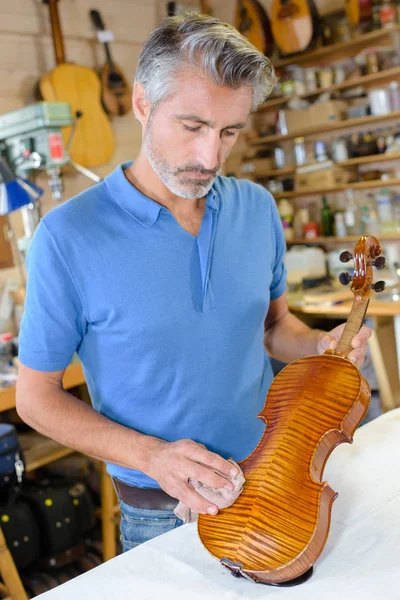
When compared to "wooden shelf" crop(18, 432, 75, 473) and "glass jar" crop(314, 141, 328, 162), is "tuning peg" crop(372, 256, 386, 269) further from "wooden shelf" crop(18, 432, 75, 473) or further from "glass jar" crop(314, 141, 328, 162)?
"glass jar" crop(314, 141, 328, 162)

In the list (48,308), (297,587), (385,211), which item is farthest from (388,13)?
(297,587)

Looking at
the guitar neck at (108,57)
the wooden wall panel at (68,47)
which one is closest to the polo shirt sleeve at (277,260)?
the wooden wall panel at (68,47)

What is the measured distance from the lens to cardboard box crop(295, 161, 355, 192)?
14.7 feet

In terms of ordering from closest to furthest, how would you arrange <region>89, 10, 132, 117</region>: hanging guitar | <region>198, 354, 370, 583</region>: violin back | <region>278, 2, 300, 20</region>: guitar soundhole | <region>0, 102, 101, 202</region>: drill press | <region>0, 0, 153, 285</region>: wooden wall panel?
<region>198, 354, 370, 583</region>: violin back < <region>0, 102, 101, 202</region>: drill press < <region>0, 0, 153, 285</region>: wooden wall panel < <region>89, 10, 132, 117</region>: hanging guitar < <region>278, 2, 300, 20</region>: guitar soundhole

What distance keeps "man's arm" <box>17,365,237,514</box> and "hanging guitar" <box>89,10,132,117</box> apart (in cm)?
308

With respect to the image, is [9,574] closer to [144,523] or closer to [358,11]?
[144,523]

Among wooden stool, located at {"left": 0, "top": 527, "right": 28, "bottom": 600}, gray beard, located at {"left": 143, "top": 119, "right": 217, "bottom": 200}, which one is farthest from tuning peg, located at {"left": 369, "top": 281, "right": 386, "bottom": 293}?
wooden stool, located at {"left": 0, "top": 527, "right": 28, "bottom": 600}

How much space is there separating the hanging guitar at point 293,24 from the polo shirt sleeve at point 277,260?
10.9ft

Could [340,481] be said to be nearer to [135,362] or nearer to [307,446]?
[307,446]

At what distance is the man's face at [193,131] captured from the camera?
3.46 ft

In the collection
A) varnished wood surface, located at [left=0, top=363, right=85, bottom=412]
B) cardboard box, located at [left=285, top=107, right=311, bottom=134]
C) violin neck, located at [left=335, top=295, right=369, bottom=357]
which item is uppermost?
cardboard box, located at [left=285, top=107, right=311, bottom=134]

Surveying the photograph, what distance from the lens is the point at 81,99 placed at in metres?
3.71

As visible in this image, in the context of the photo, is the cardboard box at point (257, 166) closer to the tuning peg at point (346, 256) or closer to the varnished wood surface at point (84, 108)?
the varnished wood surface at point (84, 108)

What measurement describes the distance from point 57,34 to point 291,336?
300 cm
